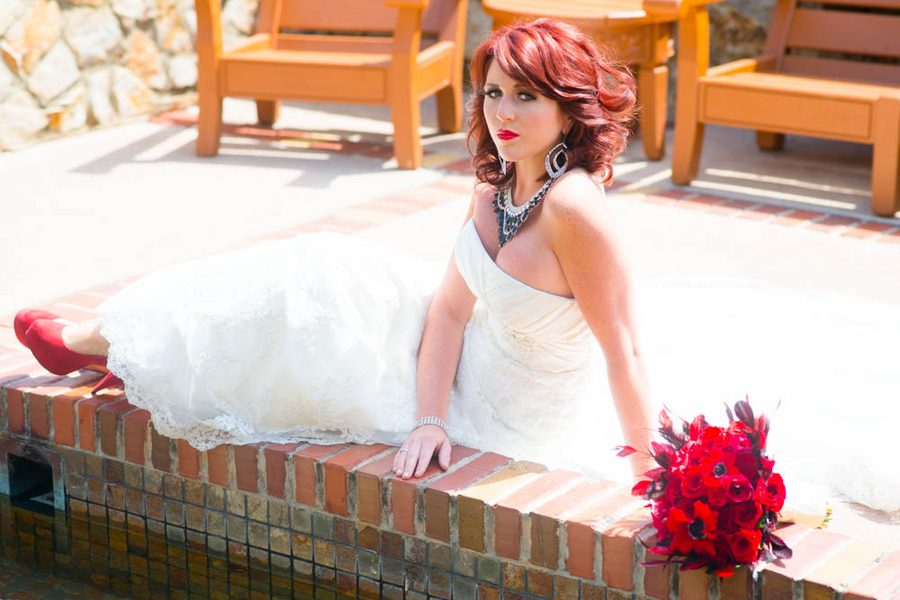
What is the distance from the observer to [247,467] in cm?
260

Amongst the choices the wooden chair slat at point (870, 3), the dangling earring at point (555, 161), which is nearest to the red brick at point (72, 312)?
the dangling earring at point (555, 161)

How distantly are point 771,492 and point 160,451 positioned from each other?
139cm

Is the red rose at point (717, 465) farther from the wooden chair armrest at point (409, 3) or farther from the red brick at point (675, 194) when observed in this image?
the wooden chair armrest at point (409, 3)

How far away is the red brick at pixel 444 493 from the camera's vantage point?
92.9 inches

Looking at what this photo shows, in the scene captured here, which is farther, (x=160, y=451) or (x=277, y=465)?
(x=160, y=451)

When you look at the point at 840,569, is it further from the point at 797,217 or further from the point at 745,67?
the point at 745,67

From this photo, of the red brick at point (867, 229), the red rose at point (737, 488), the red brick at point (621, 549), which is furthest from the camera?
the red brick at point (867, 229)

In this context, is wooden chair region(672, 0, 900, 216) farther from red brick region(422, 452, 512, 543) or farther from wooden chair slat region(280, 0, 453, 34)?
red brick region(422, 452, 512, 543)

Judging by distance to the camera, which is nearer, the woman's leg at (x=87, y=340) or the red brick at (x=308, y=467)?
the red brick at (x=308, y=467)

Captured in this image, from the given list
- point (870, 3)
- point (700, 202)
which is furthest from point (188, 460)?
point (870, 3)

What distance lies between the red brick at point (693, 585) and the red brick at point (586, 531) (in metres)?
0.17

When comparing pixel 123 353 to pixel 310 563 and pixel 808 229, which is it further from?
pixel 808 229

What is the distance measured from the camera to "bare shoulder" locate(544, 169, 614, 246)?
90.3 inches

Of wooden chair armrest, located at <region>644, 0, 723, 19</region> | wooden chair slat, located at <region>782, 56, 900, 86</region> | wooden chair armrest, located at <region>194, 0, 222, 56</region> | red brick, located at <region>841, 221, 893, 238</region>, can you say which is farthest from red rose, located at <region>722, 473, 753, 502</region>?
wooden chair armrest, located at <region>194, 0, 222, 56</region>
